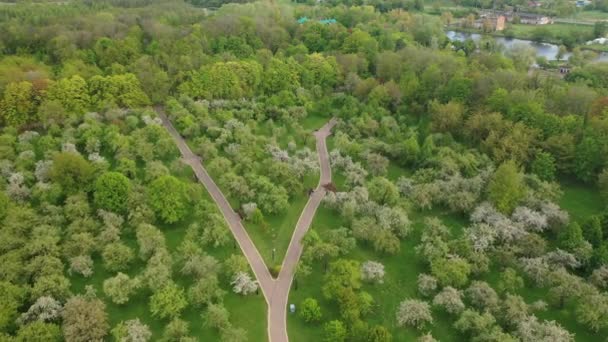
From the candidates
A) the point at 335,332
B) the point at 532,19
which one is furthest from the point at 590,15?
the point at 335,332

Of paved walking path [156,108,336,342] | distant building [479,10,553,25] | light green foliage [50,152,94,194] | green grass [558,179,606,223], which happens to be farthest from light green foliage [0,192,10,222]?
distant building [479,10,553,25]

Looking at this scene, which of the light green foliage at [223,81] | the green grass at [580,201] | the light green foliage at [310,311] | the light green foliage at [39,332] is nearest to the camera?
A: the light green foliage at [39,332]

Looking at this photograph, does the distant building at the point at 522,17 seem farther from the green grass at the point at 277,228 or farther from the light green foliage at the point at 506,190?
the green grass at the point at 277,228

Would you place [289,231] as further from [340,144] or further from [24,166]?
[24,166]

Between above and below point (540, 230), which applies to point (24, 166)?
above

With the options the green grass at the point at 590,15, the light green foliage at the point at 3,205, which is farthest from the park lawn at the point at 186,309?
the green grass at the point at 590,15

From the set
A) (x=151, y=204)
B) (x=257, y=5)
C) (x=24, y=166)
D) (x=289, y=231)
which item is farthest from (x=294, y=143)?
(x=257, y=5)

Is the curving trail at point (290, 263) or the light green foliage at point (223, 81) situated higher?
the light green foliage at point (223, 81)
